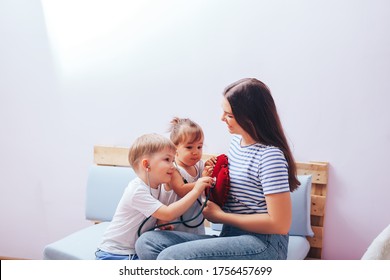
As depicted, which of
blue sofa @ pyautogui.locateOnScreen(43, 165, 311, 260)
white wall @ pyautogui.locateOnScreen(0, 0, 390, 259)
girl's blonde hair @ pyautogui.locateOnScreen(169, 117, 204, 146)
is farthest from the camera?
white wall @ pyautogui.locateOnScreen(0, 0, 390, 259)

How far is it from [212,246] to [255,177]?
24cm

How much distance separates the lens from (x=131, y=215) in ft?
5.75

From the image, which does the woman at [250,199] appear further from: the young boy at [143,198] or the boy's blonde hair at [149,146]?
the boy's blonde hair at [149,146]

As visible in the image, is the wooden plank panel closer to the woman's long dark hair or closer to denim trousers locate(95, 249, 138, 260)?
the woman's long dark hair

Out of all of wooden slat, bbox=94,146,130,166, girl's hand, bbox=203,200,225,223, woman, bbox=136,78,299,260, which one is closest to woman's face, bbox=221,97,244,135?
woman, bbox=136,78,299,260

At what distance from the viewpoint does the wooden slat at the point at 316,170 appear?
2191mm

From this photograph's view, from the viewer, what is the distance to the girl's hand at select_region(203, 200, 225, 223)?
5.48 ft

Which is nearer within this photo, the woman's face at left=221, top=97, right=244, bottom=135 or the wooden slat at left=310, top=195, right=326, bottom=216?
the woman's face at left=221, top=97, right=244, bottom=135

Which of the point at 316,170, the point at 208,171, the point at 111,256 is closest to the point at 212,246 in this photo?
the point at 208,171

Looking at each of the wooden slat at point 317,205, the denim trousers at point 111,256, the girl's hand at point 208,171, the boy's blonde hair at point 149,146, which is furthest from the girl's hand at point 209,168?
the wooden slat at point 317,205

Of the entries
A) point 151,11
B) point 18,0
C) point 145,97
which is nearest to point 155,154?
point 145,97

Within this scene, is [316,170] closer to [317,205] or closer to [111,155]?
[317,205]

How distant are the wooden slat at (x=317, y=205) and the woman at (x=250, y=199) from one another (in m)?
0.53

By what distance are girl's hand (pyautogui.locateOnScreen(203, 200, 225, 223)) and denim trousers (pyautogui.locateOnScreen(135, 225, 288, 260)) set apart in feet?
0.19
